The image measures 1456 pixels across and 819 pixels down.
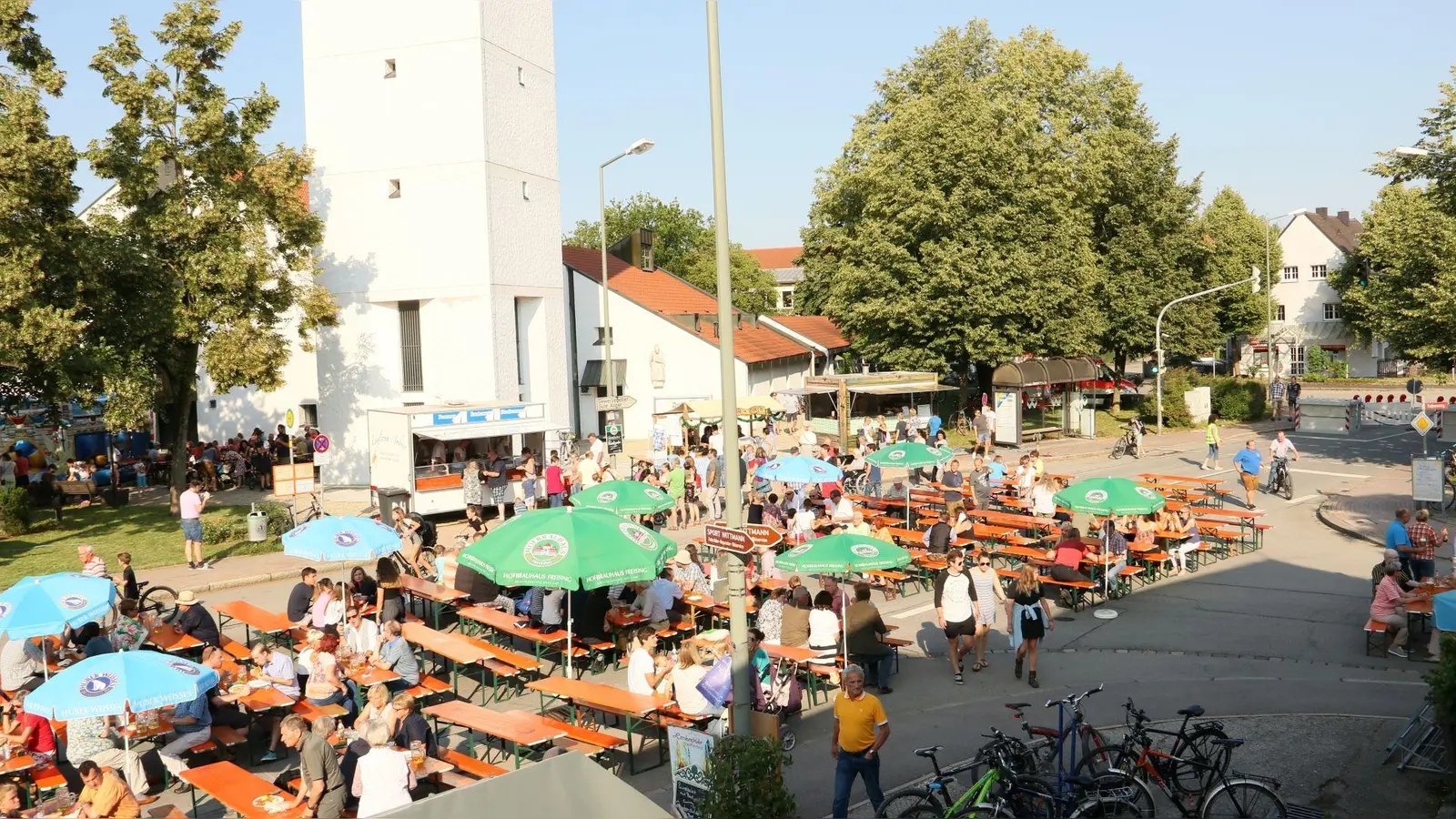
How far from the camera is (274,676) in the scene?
488 inches

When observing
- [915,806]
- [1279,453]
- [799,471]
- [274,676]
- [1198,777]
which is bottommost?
[1198,777]

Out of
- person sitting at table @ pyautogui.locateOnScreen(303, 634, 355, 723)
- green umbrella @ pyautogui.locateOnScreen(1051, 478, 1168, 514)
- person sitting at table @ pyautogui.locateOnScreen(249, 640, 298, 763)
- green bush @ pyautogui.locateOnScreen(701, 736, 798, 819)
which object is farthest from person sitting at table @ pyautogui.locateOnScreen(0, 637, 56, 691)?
green umbrella @ pyautogui.locateOnScreen(1051, 478, 1168, 514)

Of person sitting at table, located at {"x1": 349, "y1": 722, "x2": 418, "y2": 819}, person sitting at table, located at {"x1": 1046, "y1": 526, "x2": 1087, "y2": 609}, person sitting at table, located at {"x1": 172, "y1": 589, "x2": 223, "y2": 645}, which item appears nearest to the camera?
person sitting at table, located at {"x1": 349, "y1": 722, "x2": 418, "y2": 819}

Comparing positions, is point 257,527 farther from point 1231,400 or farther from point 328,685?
point 1231,400

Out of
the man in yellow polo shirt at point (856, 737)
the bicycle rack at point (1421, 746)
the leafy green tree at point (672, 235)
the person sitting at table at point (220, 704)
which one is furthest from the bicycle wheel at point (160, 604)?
the leafy green tree at point (672, 235)

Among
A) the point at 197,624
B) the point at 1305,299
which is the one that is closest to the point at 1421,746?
the point at 197,624

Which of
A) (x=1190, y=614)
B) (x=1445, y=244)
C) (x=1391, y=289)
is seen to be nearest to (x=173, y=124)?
(x=1190, y=614)

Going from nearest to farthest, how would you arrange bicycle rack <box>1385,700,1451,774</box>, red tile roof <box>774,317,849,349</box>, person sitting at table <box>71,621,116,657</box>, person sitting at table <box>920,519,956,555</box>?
1. bicycle rack <box>1385,700,1451,774</box>
2. person sitting at table <box>71,621,116,657</box>
3. person sitting at table <box>920,519,956,555</box>
4. red tile roof <box>774,317,849,349</box>

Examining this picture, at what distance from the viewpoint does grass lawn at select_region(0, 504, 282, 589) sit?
22.9 metres

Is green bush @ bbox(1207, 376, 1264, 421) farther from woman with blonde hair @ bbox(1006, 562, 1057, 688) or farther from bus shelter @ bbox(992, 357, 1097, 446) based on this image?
woman with blonde hair @ bbox(1006, 562, 1057, 688)

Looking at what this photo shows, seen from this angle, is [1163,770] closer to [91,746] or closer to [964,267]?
[91,746]

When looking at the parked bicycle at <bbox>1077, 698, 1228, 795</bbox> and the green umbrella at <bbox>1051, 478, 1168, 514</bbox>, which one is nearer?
the parked bicycle at <bbox>1077, 698, 1228, 795</bbox>

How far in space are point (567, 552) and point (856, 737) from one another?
A: 483 centimetres

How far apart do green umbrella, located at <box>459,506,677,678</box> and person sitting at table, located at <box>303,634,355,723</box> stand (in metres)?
1.90
